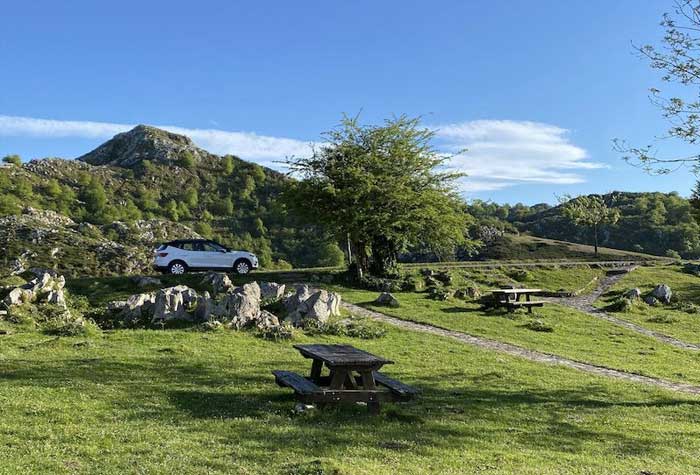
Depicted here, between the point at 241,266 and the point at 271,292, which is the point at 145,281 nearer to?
the point at 241,266

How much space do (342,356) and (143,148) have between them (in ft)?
455

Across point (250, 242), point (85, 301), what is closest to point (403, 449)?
point (85, 301)

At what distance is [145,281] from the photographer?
28.3 metres

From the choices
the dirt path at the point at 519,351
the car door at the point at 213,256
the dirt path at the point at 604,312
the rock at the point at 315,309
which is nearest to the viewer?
the dirt path at the point at 519,351

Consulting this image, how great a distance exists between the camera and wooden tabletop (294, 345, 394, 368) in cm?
1012

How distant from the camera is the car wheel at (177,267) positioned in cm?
3281

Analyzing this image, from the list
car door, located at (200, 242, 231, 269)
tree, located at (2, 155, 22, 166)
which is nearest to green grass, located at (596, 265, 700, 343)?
car door, located at (200, 242, 231, 269)

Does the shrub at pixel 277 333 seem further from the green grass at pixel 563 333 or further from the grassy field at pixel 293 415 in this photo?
the green grass at pixel 563 333

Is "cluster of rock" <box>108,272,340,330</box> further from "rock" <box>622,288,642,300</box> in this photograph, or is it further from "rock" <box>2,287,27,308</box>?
"rock" <box>622,288,642,300</box>

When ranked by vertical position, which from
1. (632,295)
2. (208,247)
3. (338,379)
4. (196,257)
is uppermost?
(208,247)

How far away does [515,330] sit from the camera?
80.8 ft

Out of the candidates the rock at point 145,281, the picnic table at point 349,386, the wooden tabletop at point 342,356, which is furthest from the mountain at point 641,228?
the picnic table at point 349,386

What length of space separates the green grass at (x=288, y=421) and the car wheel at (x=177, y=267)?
16.4 m

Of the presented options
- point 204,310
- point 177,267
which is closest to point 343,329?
point 204,310
